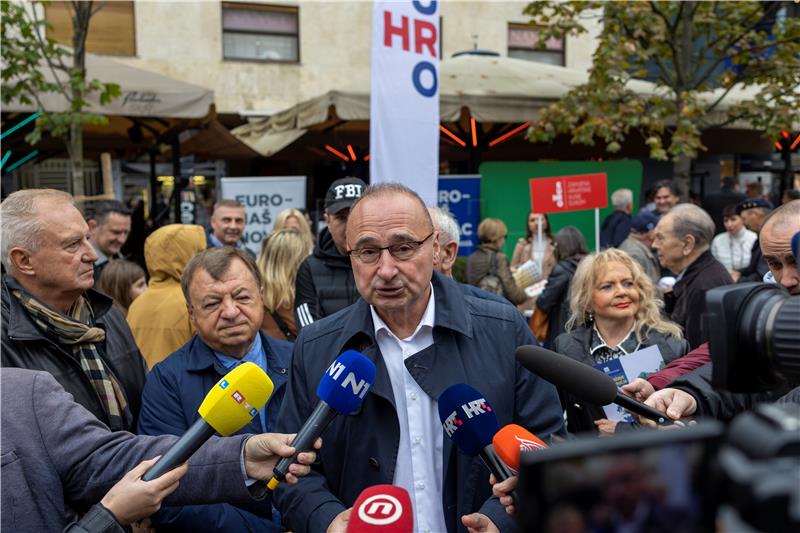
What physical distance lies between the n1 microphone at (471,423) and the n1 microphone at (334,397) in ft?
0.81

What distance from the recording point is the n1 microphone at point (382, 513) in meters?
1.82

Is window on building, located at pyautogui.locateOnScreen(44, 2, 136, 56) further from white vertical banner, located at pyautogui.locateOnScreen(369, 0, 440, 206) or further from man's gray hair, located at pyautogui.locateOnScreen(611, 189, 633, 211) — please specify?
white vertical banner, located at pyautogui.locateOnScreen(369, 0, 440, 206)

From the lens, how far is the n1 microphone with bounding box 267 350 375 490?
1924mm

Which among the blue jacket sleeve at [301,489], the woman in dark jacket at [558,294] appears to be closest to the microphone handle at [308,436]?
the blue jacket sleeve at [301,489]

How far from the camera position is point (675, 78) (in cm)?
1111

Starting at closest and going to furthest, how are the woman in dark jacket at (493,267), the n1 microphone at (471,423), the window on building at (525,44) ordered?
1. the n1 microphone at (471,423)
2. the woman in dark jacket at (493,267)
3. the window on building at (525,44)

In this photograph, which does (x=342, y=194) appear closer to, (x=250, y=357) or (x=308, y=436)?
(x=250, y=357)

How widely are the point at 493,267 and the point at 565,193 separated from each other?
5.49 ft

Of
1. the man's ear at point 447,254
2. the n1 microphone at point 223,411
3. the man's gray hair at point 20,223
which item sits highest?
the man's gray hair at point 20,223

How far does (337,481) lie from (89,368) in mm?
1105

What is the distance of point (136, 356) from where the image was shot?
3.44 metres

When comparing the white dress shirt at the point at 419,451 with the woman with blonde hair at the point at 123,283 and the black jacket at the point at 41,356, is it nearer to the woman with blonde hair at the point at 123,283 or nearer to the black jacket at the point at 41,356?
the black jacket at the point at 41,356

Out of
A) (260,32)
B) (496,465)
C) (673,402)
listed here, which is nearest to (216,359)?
(496,465)

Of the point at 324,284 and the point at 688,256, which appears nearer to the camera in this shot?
the point at 324,284
